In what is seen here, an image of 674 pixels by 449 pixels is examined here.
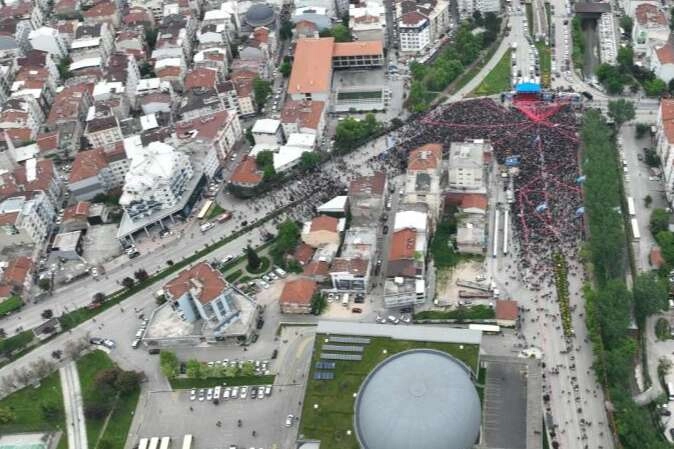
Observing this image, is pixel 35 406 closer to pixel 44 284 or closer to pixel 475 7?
pixel 44 284

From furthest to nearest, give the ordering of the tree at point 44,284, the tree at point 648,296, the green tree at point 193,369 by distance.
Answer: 1. the tree at point 44,284
2. the green tree at point 193,369
3. the tree at point 648,296

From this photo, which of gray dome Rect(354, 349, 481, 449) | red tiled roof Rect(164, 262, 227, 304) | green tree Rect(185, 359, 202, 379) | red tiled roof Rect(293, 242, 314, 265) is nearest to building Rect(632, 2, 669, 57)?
red tiled roof Rect(293, 242, 314, 265)

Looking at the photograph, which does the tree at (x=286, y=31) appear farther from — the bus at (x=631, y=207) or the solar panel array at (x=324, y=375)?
the solar panel array at (x=324, y=375)

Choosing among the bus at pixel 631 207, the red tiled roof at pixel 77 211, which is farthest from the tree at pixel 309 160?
the bus at pixel 631 207

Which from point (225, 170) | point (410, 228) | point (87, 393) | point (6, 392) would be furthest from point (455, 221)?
point (6, 392)

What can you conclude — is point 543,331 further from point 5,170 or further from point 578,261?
point 5,170

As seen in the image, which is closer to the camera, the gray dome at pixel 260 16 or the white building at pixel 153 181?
the white building at pixel 153 181

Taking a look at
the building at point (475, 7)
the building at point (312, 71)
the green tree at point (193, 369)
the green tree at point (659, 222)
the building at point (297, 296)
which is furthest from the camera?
the building at point (475, 7)
